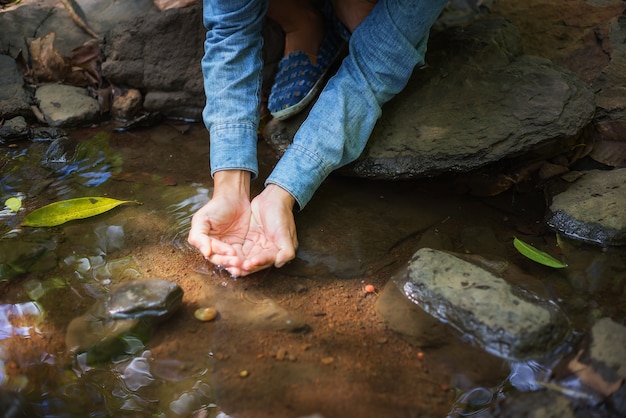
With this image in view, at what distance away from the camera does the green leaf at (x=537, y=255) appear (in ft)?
6.39

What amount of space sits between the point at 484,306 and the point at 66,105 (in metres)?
2.32

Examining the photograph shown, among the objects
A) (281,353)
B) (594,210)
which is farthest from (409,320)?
(594,210)

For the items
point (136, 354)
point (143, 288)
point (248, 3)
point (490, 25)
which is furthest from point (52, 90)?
point (490, 25)

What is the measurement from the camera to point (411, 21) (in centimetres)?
213

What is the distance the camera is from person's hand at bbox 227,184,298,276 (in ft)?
6.10

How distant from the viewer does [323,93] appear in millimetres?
2211

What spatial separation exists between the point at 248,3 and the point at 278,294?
112cm

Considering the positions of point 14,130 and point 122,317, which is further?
point 14,130

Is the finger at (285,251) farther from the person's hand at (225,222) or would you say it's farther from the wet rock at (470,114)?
the wet rock at (470,114)

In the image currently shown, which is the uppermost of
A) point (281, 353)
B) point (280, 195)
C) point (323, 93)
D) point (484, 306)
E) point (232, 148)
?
point (323, 93)

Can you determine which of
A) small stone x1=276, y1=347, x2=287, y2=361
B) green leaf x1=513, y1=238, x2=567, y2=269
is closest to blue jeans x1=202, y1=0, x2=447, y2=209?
small stone x1=276, y1=347, x2=287, y2=361

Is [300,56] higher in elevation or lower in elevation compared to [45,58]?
higher

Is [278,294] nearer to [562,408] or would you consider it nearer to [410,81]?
[562,408]

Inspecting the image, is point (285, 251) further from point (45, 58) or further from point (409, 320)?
point (45, 58)
